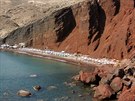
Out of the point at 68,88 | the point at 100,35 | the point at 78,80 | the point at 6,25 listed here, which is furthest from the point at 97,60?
the point at 6,25

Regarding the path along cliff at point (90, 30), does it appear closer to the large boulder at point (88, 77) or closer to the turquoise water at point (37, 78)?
the turquoise water at point (37, 78)

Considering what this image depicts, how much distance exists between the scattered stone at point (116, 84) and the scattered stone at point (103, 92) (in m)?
1.13

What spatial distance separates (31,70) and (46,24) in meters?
45.8

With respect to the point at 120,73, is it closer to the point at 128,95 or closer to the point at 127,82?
the point at 127,82

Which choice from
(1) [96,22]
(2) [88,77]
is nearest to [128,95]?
(2) [88,77]

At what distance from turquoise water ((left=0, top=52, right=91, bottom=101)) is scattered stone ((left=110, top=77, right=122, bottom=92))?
16.2ft

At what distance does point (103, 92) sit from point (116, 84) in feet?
13.9

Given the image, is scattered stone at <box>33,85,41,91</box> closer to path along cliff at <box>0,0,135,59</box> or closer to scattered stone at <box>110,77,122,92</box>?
scattered stone at <box>110,77,122,92</box>

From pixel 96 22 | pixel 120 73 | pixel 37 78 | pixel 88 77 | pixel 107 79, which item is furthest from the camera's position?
pixel 96 22

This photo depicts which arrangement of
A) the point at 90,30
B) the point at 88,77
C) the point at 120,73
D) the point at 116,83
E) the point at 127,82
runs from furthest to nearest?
the point at 90,30
the point at 88,77
the point at 120,73
the point at 116,83
the point at 127,82

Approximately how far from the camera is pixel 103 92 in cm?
7319

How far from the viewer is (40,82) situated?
87375 mm

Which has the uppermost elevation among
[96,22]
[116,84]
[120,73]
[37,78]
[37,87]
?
[96,22]

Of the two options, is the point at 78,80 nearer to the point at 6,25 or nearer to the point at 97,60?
the point at 97,60
